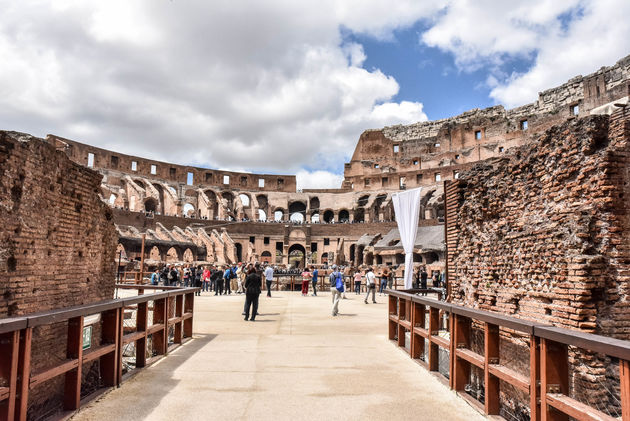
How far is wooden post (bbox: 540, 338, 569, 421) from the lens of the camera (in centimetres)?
303

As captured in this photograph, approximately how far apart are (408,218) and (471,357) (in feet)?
32.0

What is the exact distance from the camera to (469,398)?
433cm

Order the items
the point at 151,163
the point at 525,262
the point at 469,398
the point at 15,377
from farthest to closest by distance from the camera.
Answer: the point at 151,163, the point at 525,262, the point at 469,398, the point at 15,377

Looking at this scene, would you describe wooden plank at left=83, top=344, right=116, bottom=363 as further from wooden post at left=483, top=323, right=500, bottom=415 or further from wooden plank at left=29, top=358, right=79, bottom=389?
wooden post at left=483, top=323, right=500, bottom=415

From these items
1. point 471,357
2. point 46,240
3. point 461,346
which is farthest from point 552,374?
point 46,240

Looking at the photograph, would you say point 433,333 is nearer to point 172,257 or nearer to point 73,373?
point 73,373

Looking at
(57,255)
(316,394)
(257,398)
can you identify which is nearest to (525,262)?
(316,394)

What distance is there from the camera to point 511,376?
3.54 metres

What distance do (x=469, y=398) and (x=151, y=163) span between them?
51.1 m

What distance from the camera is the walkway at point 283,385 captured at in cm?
392

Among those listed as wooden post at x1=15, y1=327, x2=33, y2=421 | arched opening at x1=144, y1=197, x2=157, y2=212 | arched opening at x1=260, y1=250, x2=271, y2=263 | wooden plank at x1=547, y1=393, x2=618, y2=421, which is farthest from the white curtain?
arched opening at x1=144, y1=197, x2=157, y2=212

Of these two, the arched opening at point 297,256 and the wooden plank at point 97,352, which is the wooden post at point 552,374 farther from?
the arched opening at point 297,256

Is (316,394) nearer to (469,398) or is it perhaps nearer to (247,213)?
(469,398)

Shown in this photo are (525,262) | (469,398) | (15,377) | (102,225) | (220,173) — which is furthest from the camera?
(220,173)
